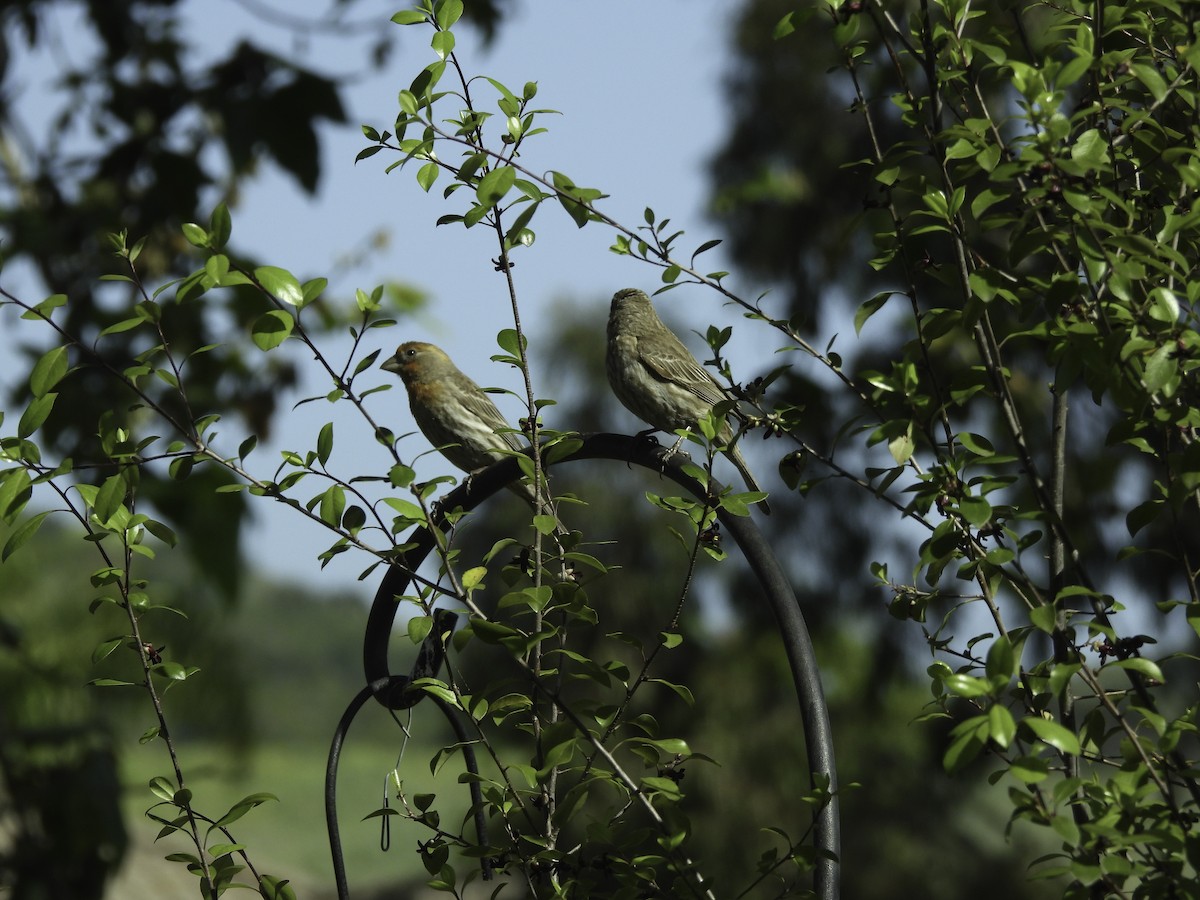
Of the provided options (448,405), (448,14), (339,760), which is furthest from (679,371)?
(448,14)

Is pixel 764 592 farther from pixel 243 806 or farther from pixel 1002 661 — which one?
pixel 243 806

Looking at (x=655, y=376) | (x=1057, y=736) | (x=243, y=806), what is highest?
(x=655, y=376)

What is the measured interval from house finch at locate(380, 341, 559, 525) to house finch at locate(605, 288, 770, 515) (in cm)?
50

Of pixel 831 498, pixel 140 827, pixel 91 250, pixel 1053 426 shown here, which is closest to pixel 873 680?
pixel 831 498

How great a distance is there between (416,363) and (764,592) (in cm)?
352

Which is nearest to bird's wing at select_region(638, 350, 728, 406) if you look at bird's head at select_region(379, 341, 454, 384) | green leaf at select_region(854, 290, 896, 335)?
bird's head at select_region(379, 341, 454, 384)

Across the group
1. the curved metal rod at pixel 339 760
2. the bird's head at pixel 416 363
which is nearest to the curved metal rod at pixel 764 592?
the curved metal rod at pixel 339 760

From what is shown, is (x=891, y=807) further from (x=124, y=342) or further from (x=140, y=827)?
(x=124, y=342)

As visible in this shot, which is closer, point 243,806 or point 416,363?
point 243,806

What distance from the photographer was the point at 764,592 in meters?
2.27

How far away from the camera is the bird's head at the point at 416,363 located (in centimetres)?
553

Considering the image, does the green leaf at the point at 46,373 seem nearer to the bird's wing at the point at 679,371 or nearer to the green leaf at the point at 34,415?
the green leaf at the point at 34,415

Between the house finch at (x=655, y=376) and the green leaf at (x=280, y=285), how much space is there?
105 inches

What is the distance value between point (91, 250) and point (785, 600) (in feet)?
14.9
